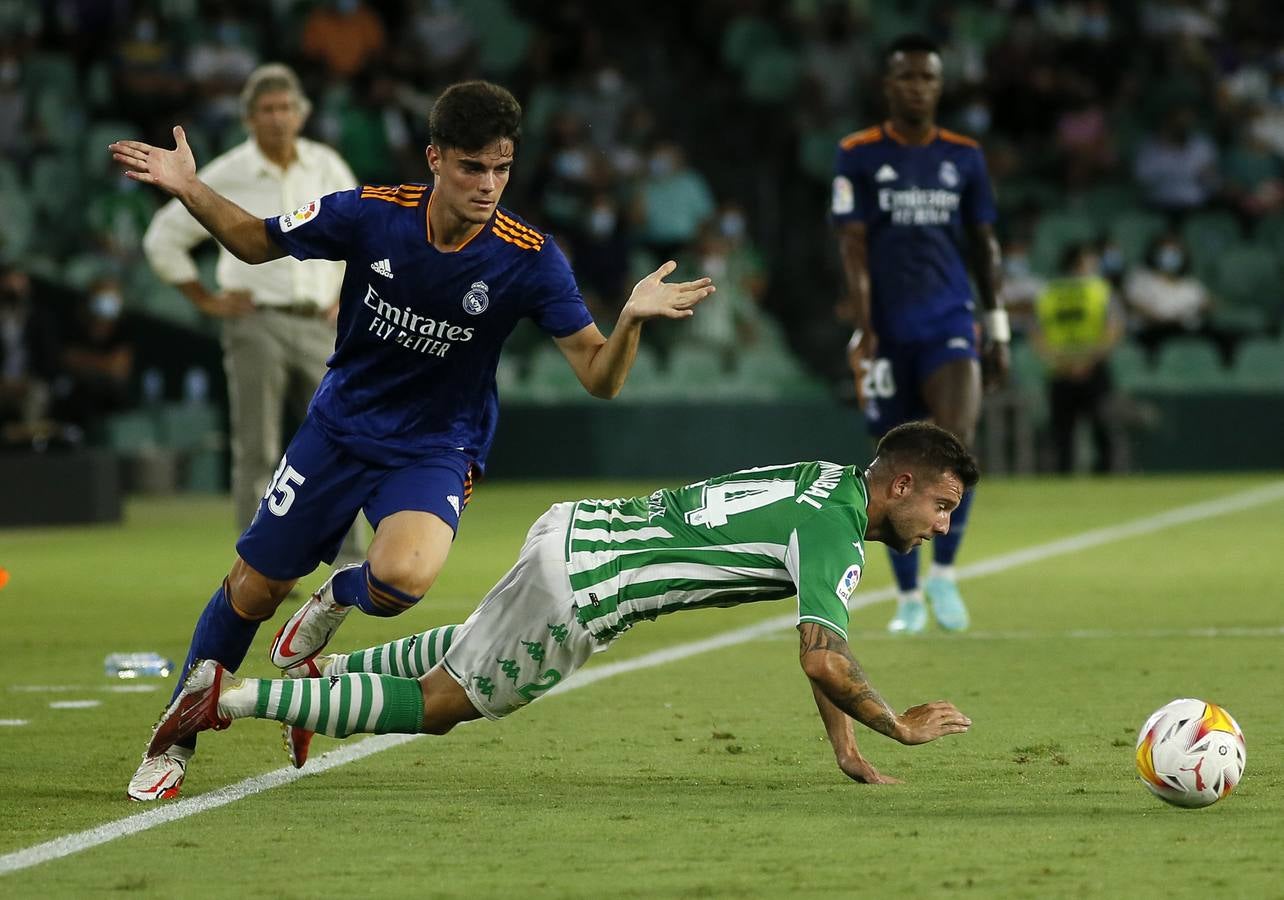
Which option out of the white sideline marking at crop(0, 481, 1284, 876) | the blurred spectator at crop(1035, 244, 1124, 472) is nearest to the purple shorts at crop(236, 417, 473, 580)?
the white sideline marking at crop(0, 481, 1284, 876)

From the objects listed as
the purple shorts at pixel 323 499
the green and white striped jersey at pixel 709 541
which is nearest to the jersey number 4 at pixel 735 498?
the green and white striped jersey at pixel 709 541

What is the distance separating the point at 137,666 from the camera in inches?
302

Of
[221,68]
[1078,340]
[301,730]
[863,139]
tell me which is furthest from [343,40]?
[301,730]

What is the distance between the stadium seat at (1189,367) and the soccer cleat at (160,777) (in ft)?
47.7

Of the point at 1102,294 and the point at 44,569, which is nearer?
the point at 44,569

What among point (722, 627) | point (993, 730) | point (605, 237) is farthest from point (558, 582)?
point (605, 237)

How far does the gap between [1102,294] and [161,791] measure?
14.0 metres

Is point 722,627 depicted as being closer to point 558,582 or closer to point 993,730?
point 993,730

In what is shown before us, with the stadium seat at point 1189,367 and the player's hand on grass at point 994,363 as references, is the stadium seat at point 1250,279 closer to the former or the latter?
the stadium seat at point 1189,367

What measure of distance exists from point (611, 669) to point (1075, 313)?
11.3m

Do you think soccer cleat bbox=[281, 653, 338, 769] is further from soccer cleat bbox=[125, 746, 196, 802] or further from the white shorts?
the white shorts

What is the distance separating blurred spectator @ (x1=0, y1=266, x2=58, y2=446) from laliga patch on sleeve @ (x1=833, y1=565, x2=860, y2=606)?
12.4m

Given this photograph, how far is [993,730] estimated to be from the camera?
246 inches

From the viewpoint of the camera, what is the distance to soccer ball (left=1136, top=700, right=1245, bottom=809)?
16.3ft
